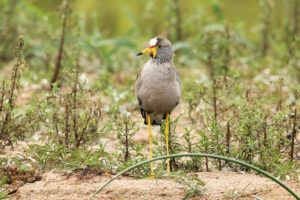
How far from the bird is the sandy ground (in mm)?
546

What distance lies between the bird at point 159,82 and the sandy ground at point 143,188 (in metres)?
0.55

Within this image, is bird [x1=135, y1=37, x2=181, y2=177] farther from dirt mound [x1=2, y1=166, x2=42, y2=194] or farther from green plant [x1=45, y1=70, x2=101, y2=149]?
dirt mound [x1=2, y1=166, x2=42, y2=194]

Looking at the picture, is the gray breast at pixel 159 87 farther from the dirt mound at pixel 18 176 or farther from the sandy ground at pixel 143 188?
the dirt mound at pixel 18 176

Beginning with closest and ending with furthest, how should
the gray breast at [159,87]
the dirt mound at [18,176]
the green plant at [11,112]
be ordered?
the dirt mound at [18,176], the gray breast at [159,87], the green plant at [11,112]

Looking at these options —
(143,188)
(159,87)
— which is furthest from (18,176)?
(159,87)

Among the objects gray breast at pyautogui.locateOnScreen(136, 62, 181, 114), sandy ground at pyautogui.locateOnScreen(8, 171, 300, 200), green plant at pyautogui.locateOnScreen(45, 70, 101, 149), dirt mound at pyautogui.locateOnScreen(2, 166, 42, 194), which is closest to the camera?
sandy ground at pyautogui.locateOnScreen(8, 171, 300, 200)

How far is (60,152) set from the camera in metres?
3.61

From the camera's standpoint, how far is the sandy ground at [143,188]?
9.96 ft

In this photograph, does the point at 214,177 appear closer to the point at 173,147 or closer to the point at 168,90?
the point at 173,147

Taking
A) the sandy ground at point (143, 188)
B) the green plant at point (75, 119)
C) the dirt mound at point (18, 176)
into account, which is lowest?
the sandy ground at point (143, 188)

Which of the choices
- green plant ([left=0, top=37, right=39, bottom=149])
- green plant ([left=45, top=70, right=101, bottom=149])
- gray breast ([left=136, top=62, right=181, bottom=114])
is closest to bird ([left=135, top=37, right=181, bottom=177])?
gray breast ([left=136, top=62, right=181, bottom=114])

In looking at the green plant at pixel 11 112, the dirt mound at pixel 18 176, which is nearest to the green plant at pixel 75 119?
the green plant at pixel 11 112

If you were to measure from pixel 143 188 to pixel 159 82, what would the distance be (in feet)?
2.85

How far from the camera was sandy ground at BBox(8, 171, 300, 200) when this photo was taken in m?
3.04
